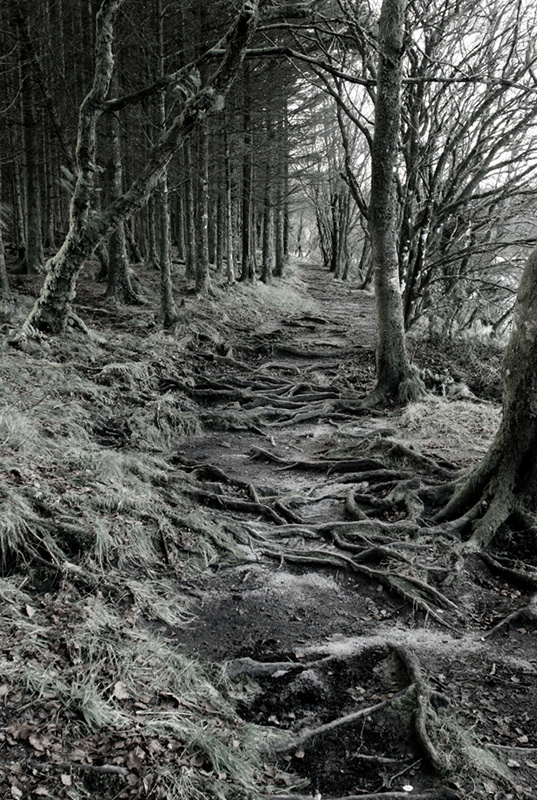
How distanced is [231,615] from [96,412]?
4001 mm

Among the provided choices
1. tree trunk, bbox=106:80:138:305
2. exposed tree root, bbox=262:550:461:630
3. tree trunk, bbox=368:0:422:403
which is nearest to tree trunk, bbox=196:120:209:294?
tree trunk, bbox=106:80:138:305

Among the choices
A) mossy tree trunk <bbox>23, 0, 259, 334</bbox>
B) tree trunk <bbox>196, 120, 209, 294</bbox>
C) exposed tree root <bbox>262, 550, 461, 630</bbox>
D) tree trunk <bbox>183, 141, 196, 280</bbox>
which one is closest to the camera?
exposed tree root <bbox>262, 550, 461, 630</bbox>

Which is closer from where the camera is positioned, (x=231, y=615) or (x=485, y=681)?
(x=485, y=681)

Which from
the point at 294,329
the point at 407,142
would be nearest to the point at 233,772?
the point at 407,142

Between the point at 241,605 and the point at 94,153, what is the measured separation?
7176mm

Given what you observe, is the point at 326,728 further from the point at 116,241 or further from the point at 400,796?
the point at 116,241

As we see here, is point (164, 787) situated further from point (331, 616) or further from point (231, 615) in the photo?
point (331, 616)

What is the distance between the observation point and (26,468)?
→ 16.5ft

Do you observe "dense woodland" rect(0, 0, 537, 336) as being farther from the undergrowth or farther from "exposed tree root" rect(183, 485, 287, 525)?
"exposed tree root" rect(183, 485, 287, 525)

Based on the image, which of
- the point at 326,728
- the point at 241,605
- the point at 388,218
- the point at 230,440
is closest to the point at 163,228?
the point at 388,218

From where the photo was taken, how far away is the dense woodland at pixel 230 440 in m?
3.10

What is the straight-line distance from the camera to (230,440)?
8.78 m

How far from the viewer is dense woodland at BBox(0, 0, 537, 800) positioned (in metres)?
3.10

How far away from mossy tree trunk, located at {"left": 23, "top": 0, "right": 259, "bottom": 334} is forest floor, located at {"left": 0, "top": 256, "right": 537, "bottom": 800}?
1013 mm
